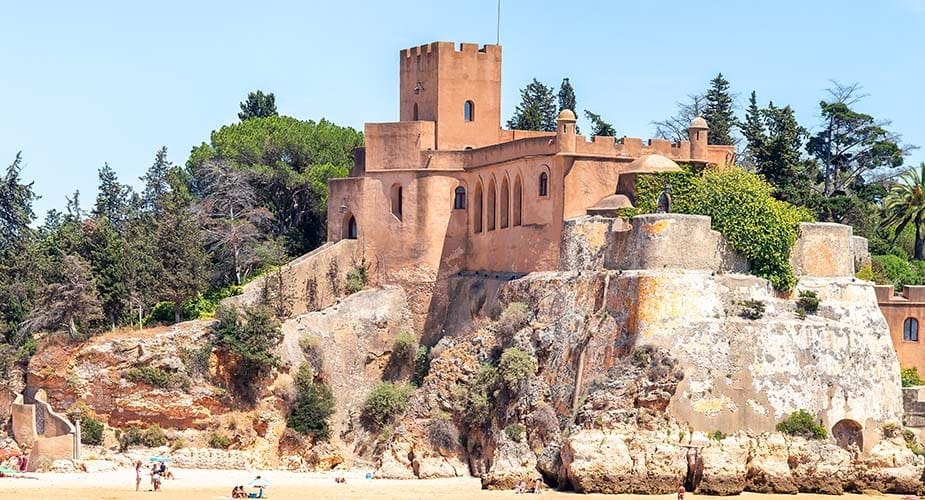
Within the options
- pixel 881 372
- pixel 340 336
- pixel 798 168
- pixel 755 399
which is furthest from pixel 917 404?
pixel 340 336

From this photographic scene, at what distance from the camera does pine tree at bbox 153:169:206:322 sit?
2815 inches

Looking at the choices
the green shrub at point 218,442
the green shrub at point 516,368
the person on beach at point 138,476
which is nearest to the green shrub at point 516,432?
the green shrub at point 516,368

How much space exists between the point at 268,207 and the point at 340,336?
346 inches

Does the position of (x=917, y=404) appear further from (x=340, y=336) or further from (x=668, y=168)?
(x=340, y=336)

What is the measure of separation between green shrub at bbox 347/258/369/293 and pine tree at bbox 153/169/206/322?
4869mm

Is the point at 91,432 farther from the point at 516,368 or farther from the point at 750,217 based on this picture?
the point at 750,217

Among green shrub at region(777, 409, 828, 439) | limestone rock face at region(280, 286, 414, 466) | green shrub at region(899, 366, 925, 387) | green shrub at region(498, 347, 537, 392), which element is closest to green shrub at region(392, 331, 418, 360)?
limestone rock face at region(280, 286, 414, 466)

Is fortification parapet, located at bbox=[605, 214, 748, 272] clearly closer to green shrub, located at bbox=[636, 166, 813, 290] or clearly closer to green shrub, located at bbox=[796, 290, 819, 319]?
green shrub, located at bbox=[636, 166, 813, 290]

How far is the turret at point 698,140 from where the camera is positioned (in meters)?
69.2

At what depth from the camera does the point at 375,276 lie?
73625mm

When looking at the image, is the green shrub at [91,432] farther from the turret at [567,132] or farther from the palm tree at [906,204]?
the palm tree at [906,204]

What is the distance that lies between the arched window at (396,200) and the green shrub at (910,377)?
56.9 ft

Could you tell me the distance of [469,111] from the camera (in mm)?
73625

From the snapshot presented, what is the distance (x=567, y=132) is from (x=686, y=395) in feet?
34.1
